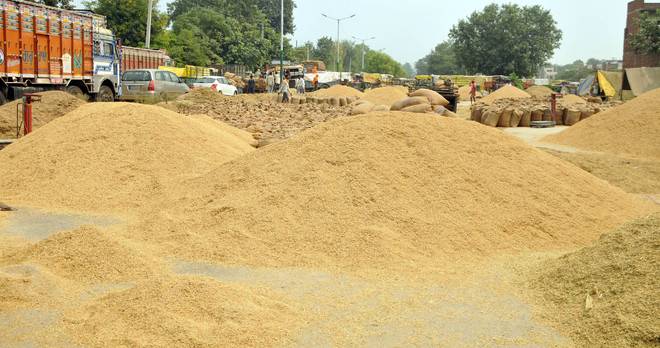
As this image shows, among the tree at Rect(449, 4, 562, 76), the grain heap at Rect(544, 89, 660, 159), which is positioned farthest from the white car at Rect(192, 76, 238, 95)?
the tree at Rect(449, 4, 562, 76)

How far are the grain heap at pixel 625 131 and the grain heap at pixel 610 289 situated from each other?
1121 centimetres

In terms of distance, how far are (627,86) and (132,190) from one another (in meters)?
36.4

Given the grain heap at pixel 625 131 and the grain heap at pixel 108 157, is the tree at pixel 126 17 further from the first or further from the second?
the grain heap at pixel 108 157

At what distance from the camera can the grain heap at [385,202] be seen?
6.99 m

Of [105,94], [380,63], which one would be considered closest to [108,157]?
[105,94]

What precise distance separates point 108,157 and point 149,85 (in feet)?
49.7

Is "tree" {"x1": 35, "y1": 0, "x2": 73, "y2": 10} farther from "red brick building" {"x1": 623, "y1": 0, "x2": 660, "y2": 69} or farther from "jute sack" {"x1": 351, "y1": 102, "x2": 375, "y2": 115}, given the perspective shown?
"red brick building" {"x1": 623, "y1": 0, "x2": 660, "y2": 69}

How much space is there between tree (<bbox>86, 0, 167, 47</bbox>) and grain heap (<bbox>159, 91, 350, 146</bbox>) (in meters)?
20.4

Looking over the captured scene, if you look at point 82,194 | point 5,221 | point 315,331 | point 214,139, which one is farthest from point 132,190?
point 315,331

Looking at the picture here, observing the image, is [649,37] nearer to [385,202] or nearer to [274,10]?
[385,202]

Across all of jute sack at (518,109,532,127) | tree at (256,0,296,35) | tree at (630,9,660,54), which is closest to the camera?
jute sack at (518,109,532,127)

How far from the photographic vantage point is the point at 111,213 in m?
8.83

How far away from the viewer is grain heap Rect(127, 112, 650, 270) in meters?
6.99

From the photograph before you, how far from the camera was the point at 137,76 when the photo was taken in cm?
2545
